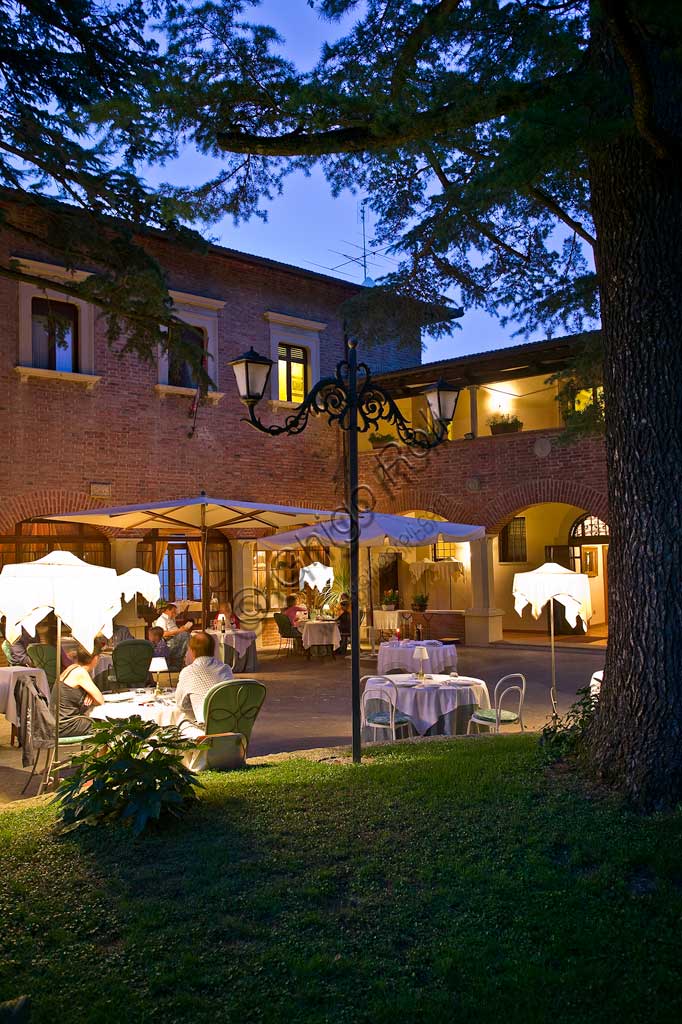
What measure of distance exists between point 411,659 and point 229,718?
15.6 feet

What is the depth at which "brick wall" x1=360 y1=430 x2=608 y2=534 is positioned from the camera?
16.1m

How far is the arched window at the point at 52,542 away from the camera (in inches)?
567

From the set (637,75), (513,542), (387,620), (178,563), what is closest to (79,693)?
(637,75)

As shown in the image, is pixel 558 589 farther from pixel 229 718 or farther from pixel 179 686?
pixel 179 686

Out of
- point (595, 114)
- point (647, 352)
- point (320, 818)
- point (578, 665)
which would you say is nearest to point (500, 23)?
point (595, 114)

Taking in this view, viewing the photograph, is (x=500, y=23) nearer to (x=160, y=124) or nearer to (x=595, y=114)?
(x=595, y=114)

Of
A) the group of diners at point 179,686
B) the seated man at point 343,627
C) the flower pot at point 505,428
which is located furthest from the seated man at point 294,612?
the group of diners at point 179,686

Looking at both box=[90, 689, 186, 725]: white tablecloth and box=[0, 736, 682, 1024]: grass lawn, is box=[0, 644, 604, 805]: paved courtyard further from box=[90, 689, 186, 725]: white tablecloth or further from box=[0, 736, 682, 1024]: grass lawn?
box=[0, 736, 682, 1024]: grass lawn

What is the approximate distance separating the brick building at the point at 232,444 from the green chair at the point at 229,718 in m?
8.40

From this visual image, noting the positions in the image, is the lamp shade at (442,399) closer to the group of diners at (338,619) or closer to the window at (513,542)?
the group of diners at (338,619)

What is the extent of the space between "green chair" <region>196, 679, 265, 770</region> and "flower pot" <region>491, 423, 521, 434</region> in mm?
12246

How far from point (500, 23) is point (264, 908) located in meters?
5.08

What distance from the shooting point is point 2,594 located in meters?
6.26

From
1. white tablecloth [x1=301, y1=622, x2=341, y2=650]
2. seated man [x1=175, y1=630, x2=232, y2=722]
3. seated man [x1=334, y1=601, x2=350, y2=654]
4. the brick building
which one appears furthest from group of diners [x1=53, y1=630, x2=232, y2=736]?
seated man [x1=334, y1=601, x2=350, y2=654]
